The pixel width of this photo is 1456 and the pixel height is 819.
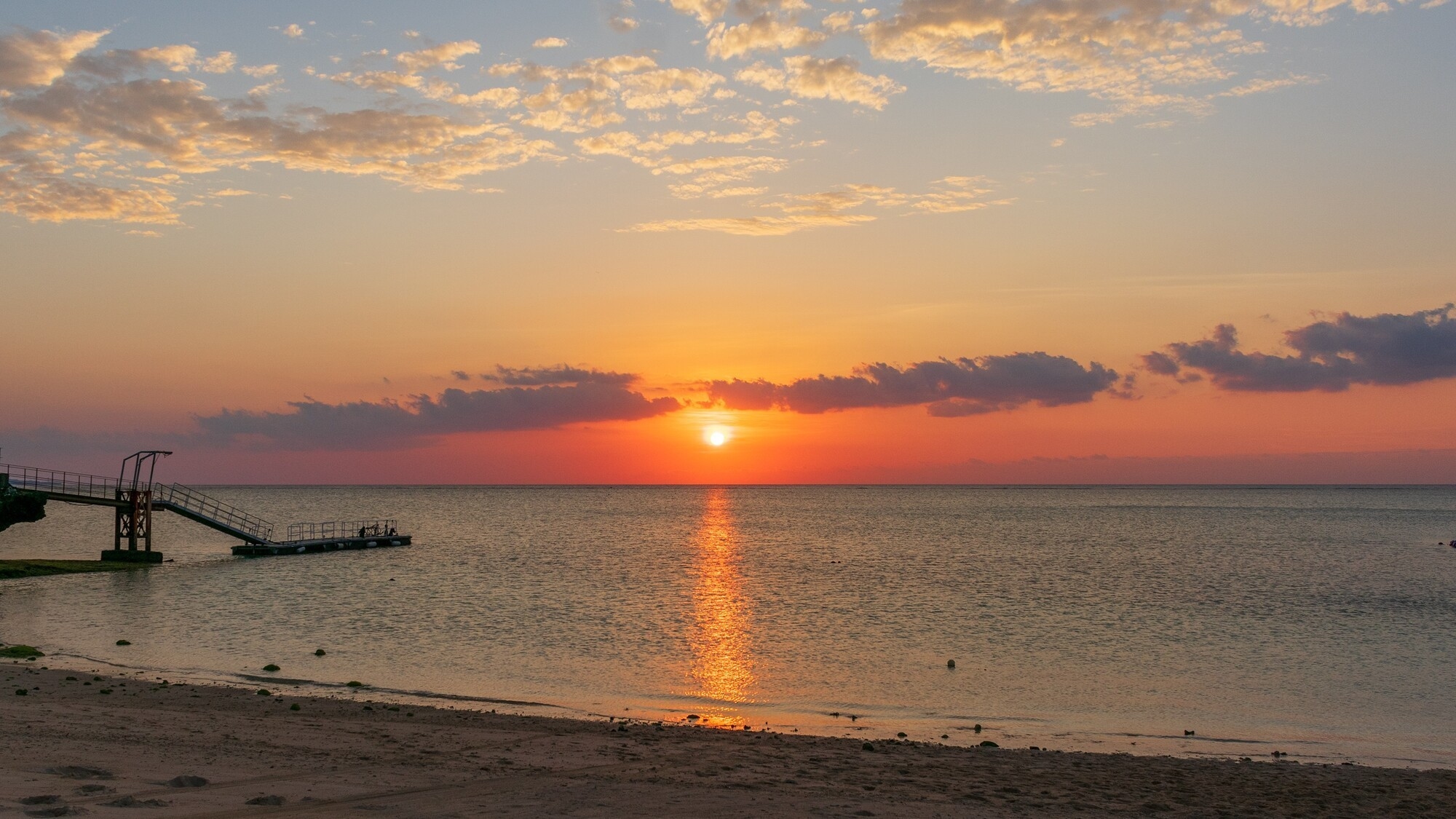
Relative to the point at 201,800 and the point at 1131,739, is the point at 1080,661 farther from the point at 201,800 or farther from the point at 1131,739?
the point at 201,800

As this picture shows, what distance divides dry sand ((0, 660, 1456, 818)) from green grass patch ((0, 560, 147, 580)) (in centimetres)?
3701

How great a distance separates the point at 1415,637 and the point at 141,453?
70738mm

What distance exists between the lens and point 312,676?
27.6m

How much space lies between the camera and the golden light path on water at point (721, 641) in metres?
26.6

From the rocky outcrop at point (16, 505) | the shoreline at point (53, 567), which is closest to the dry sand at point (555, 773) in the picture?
the rocky outcrop at point (16, 505)

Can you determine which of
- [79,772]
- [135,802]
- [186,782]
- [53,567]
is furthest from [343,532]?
[135,802]

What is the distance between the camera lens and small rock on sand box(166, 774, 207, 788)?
14016mm

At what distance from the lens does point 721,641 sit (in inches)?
1410

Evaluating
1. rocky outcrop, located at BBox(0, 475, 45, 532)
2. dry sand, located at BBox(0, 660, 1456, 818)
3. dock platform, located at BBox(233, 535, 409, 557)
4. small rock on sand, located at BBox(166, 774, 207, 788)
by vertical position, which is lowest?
dock platform, located at BBox(233, 535, 409, 557)

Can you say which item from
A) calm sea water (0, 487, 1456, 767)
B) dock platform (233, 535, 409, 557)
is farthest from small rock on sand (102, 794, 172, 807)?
dock platform (233, 535, 409, 557)

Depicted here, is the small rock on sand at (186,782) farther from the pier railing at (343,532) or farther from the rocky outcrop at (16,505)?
the pier railing at (343,532)

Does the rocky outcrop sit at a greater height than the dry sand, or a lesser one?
greater

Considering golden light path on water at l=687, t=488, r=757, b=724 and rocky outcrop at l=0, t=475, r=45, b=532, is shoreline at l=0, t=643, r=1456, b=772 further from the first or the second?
rocky outcrop at l=0, t=475, r=45, b=532

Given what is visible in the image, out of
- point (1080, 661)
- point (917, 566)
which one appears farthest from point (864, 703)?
point (917, 566)
